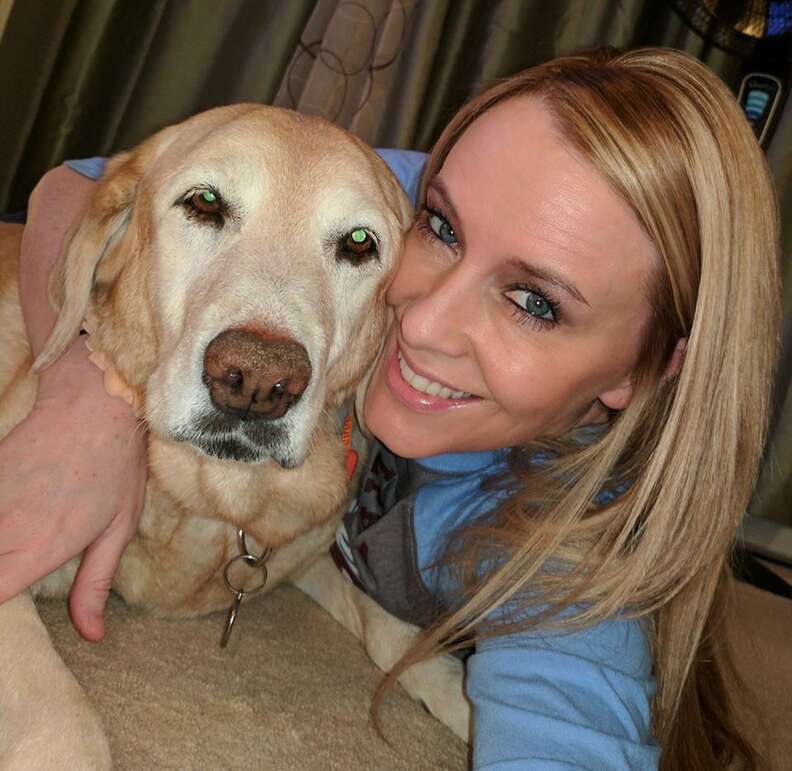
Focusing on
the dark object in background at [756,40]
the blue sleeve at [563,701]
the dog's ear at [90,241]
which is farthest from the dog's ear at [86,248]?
the dark object in background at [756,40]

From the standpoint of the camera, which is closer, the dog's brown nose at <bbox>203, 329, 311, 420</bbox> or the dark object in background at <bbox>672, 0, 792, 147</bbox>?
the dog's brown nose at <bbox>203, 329, 311, 420</bbox>

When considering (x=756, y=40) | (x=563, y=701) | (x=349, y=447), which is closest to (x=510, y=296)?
(x=349, y=447)

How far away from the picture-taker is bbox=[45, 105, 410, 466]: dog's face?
1202mm

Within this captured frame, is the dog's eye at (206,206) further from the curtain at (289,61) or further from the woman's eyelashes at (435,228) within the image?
the curtain at (289,61)

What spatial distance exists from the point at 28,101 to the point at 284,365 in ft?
6.75

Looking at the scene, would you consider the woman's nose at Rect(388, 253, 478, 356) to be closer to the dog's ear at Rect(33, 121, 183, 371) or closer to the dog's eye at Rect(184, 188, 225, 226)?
the dog's eye at Rect(184, 188, 225, 226)

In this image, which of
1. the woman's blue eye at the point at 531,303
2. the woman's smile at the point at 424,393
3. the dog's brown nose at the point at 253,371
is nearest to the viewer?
the dog's brown nose at the point at 253,371

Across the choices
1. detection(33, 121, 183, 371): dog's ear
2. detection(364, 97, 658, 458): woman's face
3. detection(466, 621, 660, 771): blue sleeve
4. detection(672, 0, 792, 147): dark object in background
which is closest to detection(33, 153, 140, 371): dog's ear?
detection(33, 121, 183, 371): dog's ear

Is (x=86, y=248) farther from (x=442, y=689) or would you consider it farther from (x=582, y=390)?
(x=442, y=689)

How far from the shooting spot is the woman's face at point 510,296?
1291mm

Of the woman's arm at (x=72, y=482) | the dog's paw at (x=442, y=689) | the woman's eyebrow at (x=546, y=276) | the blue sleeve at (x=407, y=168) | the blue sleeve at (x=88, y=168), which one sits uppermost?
the woman's eyebrow at (x=546, y=276)

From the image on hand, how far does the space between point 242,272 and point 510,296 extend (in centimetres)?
42

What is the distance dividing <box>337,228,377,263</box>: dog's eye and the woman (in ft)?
0.23

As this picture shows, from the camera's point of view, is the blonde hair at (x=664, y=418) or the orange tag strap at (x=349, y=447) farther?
the orange tag strap at (x=349, y=447)
